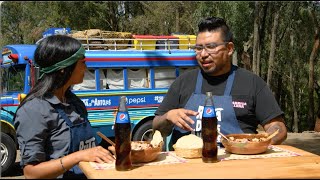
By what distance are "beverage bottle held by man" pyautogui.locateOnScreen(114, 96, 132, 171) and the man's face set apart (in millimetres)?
1013

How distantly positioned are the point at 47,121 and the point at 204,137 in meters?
0.80

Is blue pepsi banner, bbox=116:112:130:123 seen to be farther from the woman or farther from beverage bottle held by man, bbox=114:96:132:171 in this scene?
the woman

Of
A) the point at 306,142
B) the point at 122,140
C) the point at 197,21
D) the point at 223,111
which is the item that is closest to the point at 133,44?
the point at 197,21

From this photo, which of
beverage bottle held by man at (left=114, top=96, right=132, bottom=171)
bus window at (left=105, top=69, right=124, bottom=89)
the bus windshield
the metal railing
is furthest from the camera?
the metal railing

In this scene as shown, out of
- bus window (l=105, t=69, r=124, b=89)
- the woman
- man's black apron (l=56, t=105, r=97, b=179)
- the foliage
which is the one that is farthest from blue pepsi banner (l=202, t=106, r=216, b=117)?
bus window (l=105, t=69, r=124, b=89)

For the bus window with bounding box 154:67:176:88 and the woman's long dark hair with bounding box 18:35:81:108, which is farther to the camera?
the bus window with bounding box 154:67:176:88

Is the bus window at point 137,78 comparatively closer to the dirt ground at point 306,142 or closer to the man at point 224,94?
the dirt ground at point 306,142

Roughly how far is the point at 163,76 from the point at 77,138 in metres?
6.42

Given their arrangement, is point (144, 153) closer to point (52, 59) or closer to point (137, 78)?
point (52, 59)

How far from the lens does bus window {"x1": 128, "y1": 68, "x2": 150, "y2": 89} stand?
838cm

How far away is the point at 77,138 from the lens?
2.27m

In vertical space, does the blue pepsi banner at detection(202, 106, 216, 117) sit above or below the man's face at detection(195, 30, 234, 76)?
below

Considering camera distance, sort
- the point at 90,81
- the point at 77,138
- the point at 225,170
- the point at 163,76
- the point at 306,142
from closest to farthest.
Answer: the point at 225,170
the point at 77,138
the point at 90,81
the point at 163,76
the point at 306,142

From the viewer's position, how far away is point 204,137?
6.71 ft
